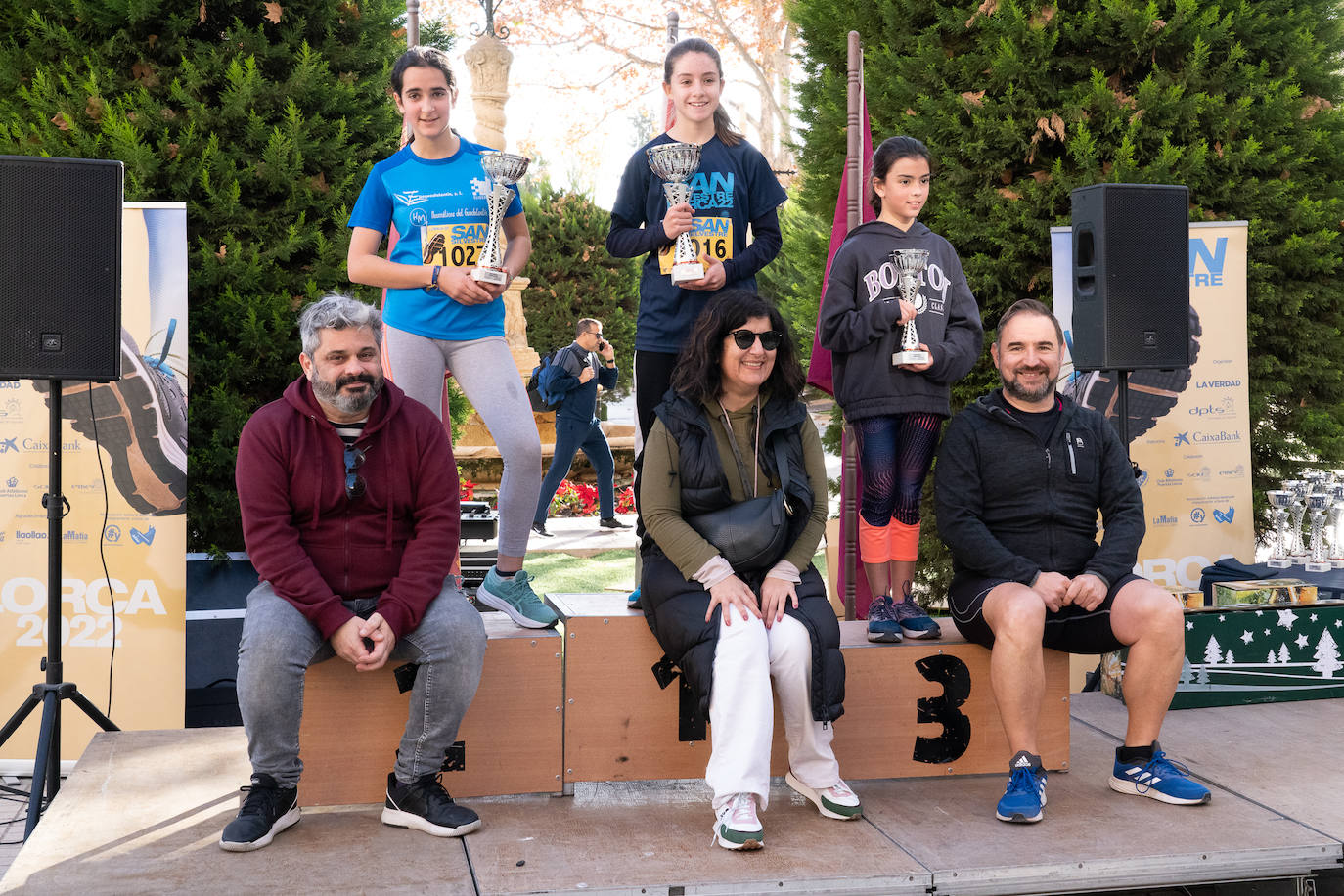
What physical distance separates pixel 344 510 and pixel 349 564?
134mm

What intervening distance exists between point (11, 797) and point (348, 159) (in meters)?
2.56

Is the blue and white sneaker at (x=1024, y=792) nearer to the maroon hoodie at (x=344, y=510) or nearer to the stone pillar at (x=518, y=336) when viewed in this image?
the maroon hoodie at (x=344, y=510)

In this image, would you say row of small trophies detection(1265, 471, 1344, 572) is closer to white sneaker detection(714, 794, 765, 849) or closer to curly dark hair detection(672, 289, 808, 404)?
curly dark hair detection(672, 289, 808, 404)

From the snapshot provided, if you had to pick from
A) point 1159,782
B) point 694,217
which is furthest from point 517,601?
point 1159,782

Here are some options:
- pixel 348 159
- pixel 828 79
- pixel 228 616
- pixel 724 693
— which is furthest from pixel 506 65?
pixel 724 693

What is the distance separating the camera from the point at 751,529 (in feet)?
9.53

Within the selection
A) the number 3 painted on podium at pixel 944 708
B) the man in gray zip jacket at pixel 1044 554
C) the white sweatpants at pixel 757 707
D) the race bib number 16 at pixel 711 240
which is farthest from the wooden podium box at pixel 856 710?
the race bib number 16 at pixel 711 240

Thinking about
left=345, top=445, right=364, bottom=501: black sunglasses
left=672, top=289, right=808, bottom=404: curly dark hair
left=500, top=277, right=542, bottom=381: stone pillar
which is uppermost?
left=500, top=277, right=542, bottom=381: stone pillar

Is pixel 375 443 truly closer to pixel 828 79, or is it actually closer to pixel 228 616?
pixel 228 616

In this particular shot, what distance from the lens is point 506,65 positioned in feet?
36.8

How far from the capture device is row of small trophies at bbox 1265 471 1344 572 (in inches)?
168

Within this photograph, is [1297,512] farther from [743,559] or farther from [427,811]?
[427,811]

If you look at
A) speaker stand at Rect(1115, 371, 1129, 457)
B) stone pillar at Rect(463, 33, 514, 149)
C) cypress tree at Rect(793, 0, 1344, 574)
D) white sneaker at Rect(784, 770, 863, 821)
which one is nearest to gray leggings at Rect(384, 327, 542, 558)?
white sneaker at Rect(784, 770, 863, 821)

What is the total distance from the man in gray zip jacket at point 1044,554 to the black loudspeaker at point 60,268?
2.43 metres
